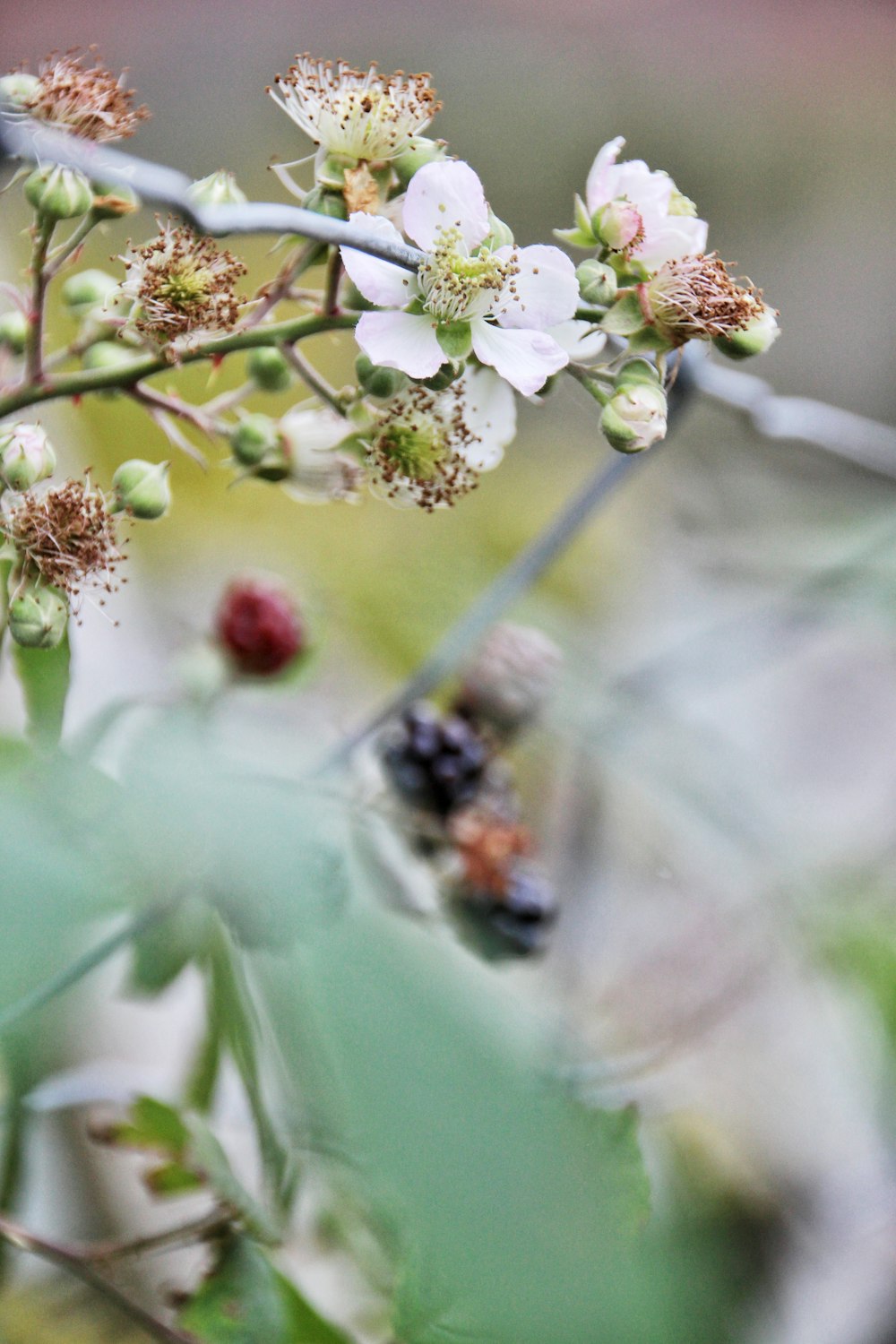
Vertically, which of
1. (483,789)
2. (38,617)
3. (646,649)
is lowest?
(646,649)

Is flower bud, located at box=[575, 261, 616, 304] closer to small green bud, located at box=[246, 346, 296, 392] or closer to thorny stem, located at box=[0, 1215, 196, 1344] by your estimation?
small green bud, located at box=[246, 346, 296, 392]

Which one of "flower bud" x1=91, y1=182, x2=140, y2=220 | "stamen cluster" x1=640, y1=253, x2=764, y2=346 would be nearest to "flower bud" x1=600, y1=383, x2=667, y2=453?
"stamen cluster" x1=640, y1=253, x2=764, y2=346

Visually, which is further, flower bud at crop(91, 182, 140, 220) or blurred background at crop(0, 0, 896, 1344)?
blurred background at crop(0, 0, 896, 1344)

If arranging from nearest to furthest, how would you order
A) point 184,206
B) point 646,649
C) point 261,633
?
point 184,206, point 261,633, point 646,649

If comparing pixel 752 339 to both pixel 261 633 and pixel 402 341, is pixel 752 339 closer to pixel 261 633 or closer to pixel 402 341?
pixel 402 341

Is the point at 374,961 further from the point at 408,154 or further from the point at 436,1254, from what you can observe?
the point at 408,154

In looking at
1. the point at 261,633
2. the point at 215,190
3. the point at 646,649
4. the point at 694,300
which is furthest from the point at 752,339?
the point at 646,649

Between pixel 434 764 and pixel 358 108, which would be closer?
pixel 358 108
